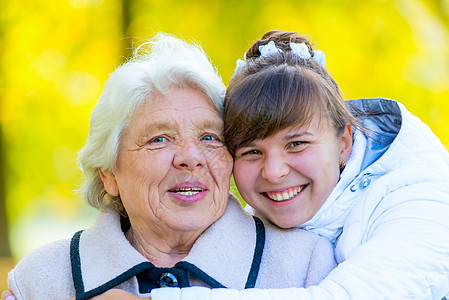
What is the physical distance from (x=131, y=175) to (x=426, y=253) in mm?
Answer: 1394

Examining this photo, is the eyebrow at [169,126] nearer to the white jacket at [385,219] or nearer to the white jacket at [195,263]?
the white jacket at [195,263]

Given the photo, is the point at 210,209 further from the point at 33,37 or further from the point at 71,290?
the point at 33,37

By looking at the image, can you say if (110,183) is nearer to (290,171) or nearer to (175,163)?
(175,163)

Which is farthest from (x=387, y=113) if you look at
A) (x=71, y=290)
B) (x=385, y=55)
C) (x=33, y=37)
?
(x=33, y=37)

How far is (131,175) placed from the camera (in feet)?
9.34

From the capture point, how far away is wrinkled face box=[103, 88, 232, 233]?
2.78 m

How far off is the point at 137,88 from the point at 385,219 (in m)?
1.31

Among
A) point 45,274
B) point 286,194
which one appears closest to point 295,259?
point 286,194

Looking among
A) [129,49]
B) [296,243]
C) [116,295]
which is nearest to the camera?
[116,295]

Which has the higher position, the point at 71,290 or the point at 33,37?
the point at 33,37

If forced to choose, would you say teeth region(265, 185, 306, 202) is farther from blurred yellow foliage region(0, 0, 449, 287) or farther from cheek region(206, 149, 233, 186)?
blurred yellow foliage region(0, 0, 449, 287)

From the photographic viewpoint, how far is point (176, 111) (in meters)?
2.80

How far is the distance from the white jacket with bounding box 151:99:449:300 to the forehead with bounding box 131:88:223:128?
728 millimetres

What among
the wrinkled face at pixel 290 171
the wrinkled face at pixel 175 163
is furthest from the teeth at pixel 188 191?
the wrinkled face at pixel 290 171
